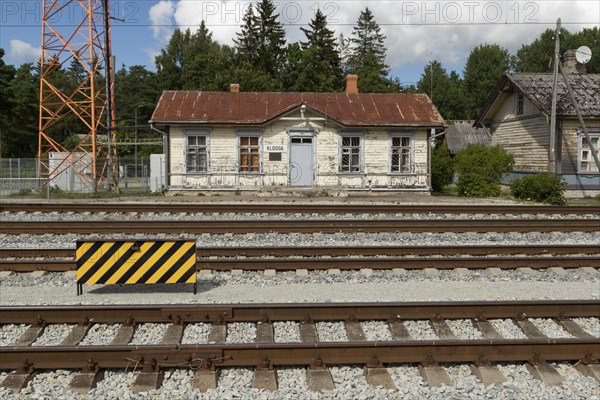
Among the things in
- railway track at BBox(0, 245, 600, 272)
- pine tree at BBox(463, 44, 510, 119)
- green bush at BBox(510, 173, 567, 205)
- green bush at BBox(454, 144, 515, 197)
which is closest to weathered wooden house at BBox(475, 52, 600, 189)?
green bush at BBox(454, 144, 515, 197)

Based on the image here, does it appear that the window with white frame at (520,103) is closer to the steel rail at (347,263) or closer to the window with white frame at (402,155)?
the window with white frame at (402,155)

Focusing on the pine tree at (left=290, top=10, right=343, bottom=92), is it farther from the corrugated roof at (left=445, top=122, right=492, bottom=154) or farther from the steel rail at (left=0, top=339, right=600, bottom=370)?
the steel rail at (left=0, top=339, right=600, bottom=370)

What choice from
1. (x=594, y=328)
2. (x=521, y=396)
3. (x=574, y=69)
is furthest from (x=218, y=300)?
(x=574, y=69)

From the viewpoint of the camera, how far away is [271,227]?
1373 centimetres

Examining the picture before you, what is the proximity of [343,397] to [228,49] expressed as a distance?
75466mm

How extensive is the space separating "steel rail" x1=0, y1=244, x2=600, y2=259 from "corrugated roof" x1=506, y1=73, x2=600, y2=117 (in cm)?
1801

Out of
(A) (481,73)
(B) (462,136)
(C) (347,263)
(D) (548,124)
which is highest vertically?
(A) (481,73)

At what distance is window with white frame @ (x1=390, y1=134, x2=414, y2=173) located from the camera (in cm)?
2664

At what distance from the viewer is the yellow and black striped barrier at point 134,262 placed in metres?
8.37

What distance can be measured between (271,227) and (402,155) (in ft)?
47.6

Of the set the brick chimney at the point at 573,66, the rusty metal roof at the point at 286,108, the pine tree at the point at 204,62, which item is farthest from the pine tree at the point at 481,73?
A: the rusty metal roof at the point at 286,108

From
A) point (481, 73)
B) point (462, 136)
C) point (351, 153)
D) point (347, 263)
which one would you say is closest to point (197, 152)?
point (351, 153)

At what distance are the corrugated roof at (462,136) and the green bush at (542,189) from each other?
2744cm

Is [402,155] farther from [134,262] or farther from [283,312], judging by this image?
[283,312]
